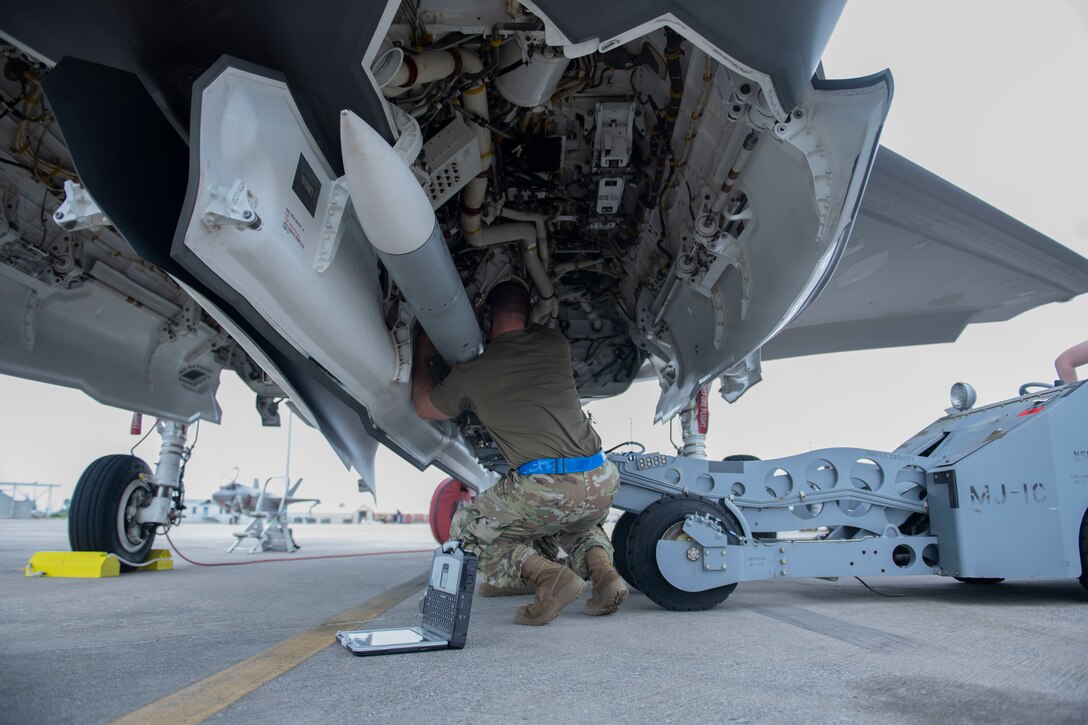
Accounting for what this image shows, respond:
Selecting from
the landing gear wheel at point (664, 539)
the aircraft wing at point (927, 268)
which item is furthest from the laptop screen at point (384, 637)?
the aircraft wing at point (927, 268)

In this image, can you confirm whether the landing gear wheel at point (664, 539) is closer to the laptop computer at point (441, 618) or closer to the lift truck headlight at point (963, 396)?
the laptop computer at point (441, 618)

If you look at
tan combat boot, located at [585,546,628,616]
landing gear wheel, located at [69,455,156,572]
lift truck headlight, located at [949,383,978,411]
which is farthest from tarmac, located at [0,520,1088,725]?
lift truck headlight, located at [949,383,978,411]

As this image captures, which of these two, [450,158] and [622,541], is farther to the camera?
[622,541]

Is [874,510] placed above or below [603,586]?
above

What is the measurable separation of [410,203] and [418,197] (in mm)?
65

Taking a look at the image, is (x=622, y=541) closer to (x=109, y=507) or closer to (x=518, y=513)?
(x=518, y=513)

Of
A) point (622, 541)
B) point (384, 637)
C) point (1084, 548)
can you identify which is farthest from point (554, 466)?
point (1084, 548)

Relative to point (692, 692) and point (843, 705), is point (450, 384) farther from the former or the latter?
point (843, 705)

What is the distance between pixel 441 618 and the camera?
2.17m

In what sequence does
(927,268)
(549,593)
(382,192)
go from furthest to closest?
(927,268) < (549,593) < (382,192)

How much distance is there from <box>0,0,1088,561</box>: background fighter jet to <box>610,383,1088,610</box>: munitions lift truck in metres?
0.83

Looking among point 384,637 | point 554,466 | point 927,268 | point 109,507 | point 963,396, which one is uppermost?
point 927,268

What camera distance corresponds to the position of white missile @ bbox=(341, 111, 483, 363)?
205cm

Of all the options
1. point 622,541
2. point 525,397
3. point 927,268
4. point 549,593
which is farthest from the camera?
point 927,268
